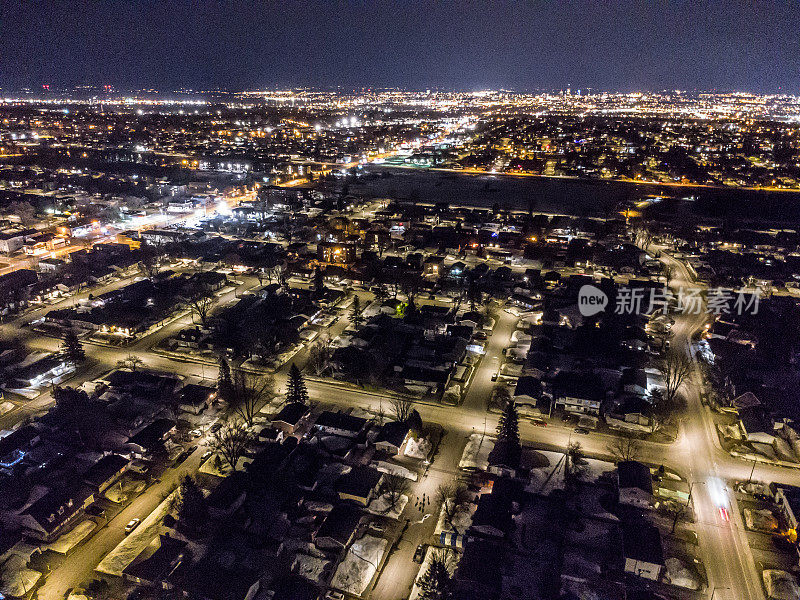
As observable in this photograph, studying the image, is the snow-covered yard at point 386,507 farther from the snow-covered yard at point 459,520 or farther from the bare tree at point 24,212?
the bare tree at point 24,212

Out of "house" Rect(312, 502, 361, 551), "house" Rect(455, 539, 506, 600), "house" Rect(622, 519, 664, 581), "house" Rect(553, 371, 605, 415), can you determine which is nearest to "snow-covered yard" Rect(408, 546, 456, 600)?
"house" Rect(455, 539, 506, 600)

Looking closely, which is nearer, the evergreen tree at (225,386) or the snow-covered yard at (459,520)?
the snow-covered yard at (459,520)

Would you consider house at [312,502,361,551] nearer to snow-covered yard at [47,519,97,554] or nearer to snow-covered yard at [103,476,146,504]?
snow-covered yard at [103,476,146,504]

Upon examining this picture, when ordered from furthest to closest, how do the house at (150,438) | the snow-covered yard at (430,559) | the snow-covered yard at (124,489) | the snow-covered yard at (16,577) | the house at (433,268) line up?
the house at (433,268), the house at (150,438), the snow-covered yard at (124,489), the snow-covered yard at (430,559), the snow-covered yard at (16,577)

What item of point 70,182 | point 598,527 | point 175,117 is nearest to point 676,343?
point 598,527

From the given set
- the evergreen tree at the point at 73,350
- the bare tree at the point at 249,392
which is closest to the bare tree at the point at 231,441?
the bare tree at the point at 249,392

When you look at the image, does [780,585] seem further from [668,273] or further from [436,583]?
[668,273]

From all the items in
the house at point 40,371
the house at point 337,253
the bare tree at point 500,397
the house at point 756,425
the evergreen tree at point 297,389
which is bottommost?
the house at point 40,371
